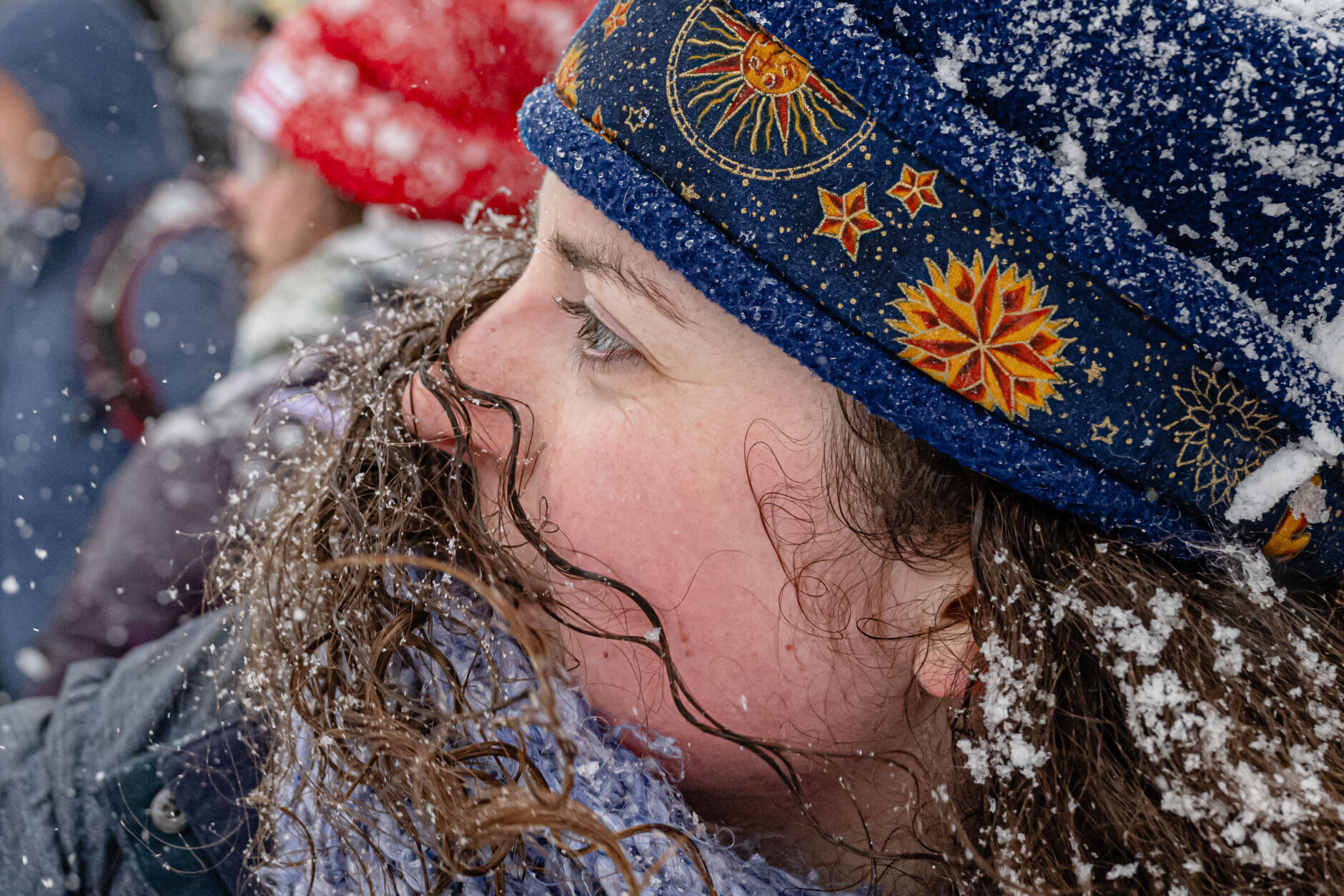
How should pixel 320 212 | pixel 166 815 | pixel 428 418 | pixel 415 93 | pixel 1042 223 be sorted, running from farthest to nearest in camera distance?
pixel 320 212
pixel 415 93
pixel 166 815
pixel 428 418
pixel 1042 223

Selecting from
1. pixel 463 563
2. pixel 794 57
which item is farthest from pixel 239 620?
pixel 794 57

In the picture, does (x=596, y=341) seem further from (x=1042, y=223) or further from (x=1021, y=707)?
(x=1021, y=707)

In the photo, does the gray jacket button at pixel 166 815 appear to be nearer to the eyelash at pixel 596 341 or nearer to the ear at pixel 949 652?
the eyelash at pixel 596 341

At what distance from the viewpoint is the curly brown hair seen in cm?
108

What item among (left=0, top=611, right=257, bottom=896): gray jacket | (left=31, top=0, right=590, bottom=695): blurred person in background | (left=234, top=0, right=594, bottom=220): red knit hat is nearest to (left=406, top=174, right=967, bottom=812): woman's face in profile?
(left=0, top=611, right=257, bottom=896): gray jacket

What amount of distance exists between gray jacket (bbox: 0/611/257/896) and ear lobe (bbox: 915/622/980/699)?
3.90 ft

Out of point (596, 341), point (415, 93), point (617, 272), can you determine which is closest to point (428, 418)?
point (596, 341)

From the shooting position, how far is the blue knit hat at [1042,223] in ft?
3.13

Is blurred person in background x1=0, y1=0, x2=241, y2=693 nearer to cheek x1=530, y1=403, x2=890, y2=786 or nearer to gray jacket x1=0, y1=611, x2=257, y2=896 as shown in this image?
gray jacket x1=0, y1=611, x2=257, y2=896

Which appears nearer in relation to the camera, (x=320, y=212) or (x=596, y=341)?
(x=596, y=341)

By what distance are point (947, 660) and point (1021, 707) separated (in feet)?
0.39

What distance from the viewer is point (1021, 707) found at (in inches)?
45.0

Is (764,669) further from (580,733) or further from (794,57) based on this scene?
(794,57)

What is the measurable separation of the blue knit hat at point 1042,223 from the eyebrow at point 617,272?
59 millimetres
